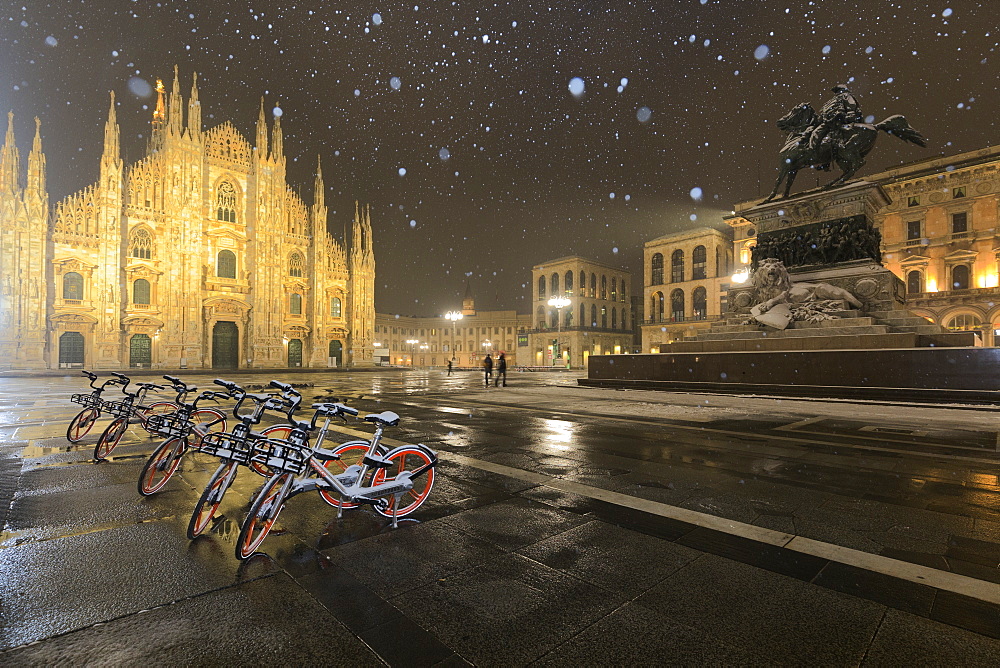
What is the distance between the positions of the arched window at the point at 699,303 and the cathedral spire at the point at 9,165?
240 ft

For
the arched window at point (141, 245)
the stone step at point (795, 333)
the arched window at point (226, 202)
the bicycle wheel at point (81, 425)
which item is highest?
the arched window at point (226, 202)

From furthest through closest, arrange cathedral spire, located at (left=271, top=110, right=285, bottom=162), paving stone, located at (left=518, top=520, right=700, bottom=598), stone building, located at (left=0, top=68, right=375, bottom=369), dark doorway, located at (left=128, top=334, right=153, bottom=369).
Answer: cathedral spire, located at (left=271, top=110, right=285, bottom=162)
dark doorway, located at (left=128, top=334, right=153, bottom=369)
stone building, located at (left=0, top=68, right=375, bottom=369)
paving stone, located at (left=518, top=520, right=700, bottom=598)

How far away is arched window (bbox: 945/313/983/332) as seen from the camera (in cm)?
4134

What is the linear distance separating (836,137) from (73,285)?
175 ft

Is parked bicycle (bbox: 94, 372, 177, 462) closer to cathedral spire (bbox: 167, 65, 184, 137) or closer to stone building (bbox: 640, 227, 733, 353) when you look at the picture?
cathedral spire (bbox: 167, 65, 184, 137)

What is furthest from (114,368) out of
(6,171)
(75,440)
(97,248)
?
(75,440)

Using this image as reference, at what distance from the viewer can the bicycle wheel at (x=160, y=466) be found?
501 centimetres

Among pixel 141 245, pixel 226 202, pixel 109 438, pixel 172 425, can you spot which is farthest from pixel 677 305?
pixel 172 425

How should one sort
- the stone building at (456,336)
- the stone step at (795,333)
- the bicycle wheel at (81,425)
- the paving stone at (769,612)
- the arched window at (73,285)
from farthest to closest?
1. the stone building at (456,336)
2. the arched window at (73,285)
3. the stone step at (795,333)
4. the bicycle wheel at (81,425)
5. the paving stone at (769,612)

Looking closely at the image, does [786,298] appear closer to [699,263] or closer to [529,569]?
[529,569]

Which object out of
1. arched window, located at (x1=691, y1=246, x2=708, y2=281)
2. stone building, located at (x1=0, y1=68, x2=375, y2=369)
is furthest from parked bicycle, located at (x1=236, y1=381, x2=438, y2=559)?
arched window, located at (x1=691, y1=246, x2=708, y2=281)

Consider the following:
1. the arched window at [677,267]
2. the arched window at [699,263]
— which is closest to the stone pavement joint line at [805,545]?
the arched window at [699,263]

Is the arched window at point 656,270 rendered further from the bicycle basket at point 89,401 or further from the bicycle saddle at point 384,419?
the bicycle saddle at point 384,419

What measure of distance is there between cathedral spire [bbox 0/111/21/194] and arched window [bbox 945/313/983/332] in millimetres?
78454
